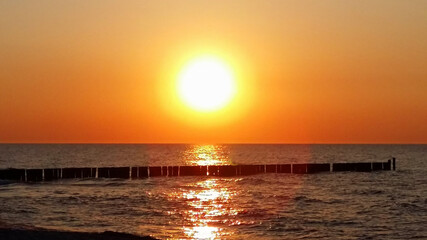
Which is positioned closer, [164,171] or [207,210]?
[207,210]

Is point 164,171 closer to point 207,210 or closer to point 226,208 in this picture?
point 226,208

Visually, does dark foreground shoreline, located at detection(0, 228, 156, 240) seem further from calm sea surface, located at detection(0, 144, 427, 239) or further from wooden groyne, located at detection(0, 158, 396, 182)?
wooden groyne, located at detection(0, 158, 396, 182)

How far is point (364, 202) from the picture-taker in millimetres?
44375

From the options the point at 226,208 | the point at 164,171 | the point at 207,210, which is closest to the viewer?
the point at 207,210

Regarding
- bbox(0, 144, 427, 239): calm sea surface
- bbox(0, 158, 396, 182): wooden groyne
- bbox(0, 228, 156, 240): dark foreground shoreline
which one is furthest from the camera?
bbox(0, 158, 396, 182): wooden groyne

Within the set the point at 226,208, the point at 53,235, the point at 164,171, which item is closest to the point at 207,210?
the point at 226,208

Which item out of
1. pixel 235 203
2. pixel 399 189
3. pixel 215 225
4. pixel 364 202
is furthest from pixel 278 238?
pixel 399 189

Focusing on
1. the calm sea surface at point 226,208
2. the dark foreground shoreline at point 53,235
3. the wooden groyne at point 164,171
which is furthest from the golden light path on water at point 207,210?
the wooden groyne at point 164,171

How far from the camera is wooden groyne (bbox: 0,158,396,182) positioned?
61.8 m

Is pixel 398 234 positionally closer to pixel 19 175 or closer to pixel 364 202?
pixel 364 202

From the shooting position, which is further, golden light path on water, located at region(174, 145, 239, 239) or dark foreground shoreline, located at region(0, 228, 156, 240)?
golden light path on water, located at region(174, 145, 239, 239)

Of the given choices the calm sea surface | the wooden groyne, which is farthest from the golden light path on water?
the wooden groyne

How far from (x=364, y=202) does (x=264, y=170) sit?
33.2 meters

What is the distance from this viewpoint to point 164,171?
Result: 234 feet
